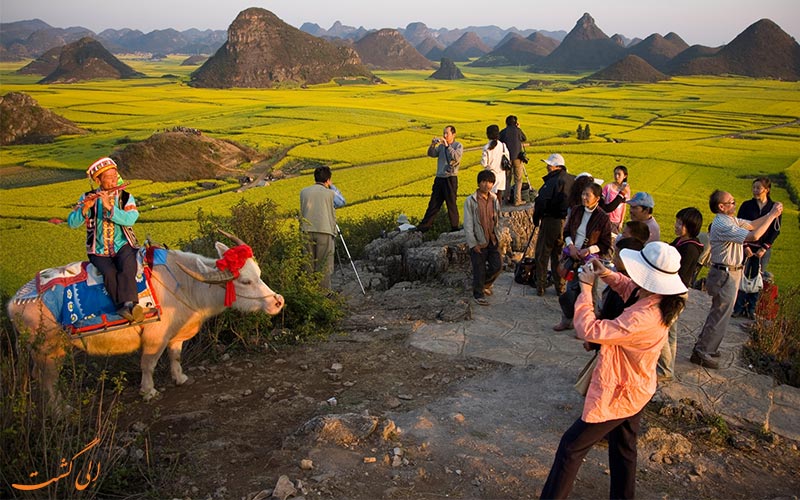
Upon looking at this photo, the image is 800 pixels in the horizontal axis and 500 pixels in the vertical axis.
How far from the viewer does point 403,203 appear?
15.0m

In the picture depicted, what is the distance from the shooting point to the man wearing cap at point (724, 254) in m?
5.42

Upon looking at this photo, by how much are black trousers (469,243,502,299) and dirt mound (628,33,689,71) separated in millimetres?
79023

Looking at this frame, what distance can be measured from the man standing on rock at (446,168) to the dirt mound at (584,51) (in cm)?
8344

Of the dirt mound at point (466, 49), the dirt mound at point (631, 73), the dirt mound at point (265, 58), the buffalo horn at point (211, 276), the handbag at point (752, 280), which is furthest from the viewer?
the dirt mound at point (466, 49)

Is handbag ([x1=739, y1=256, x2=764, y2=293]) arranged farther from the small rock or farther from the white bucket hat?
the small rock

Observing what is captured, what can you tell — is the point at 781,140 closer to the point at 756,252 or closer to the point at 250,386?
the point at 756,252

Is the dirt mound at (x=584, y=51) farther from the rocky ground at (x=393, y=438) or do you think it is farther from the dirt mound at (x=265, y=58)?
the rocky ground at (x=393, y=438)

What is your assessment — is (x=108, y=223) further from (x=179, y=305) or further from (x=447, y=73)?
(x=447, y=73)

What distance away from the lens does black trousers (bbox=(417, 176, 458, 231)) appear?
9.03 m

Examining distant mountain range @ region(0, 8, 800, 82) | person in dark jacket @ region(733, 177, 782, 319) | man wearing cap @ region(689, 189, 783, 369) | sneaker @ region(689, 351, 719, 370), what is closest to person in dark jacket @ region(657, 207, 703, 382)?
man wearing cap @ region(689, 189, 783, 369)

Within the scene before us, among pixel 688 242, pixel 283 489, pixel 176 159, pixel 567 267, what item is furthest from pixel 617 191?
pixel 176 159

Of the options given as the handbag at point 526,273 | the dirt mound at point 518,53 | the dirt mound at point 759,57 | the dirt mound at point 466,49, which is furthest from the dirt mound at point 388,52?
the handbag at point 526,273

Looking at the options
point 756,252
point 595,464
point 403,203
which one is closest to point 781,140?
point 403,203

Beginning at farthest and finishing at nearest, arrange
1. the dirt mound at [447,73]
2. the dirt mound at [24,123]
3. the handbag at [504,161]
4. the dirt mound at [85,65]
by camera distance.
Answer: the dirt mound at [447,73] < the dirt mound at [85,65] < the dirt mound at [24,123] < the handbag at [504,161]
